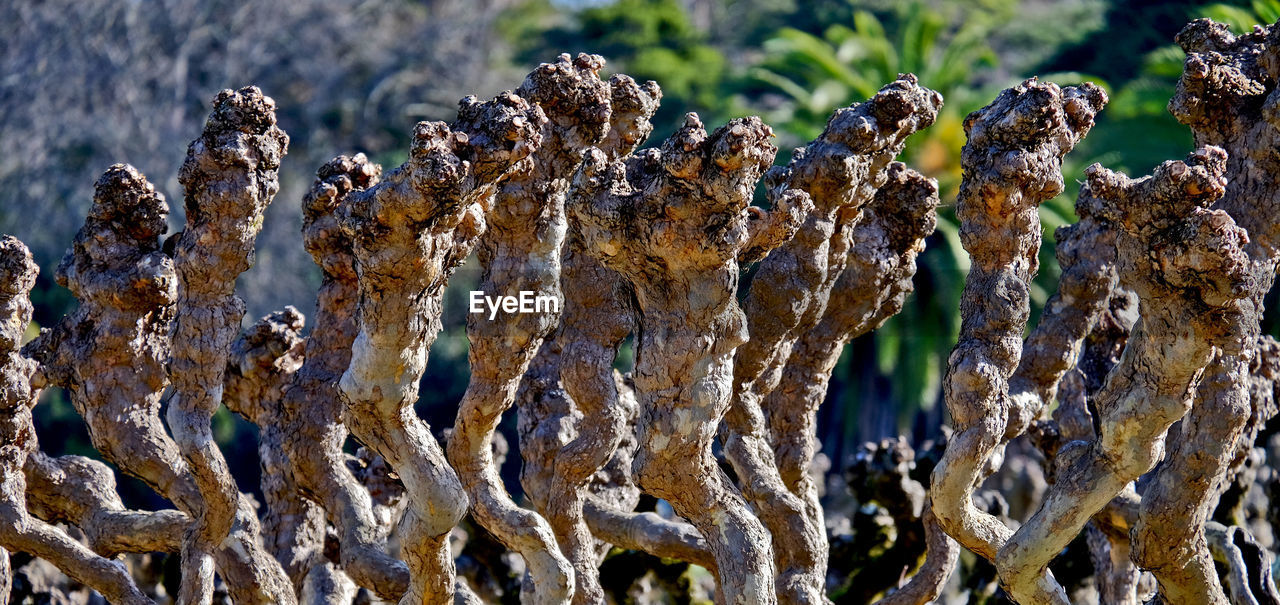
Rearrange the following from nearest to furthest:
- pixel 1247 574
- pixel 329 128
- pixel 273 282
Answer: pixel 1247 574, pixel 273 282, pixel 329 128

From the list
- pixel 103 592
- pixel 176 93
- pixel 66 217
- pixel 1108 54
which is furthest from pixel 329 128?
pixel 103 592

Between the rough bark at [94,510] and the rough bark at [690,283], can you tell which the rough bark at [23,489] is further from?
the rough bark at [690,283]

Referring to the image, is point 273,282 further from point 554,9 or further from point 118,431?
point 118,431

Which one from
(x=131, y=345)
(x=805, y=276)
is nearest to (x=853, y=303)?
(x=805, y=276)

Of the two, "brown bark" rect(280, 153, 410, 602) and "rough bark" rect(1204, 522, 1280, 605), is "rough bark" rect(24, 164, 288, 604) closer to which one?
"brown bark" rect(280, 153, 410, 602)

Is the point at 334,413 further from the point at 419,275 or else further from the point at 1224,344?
the point at 1224,344
